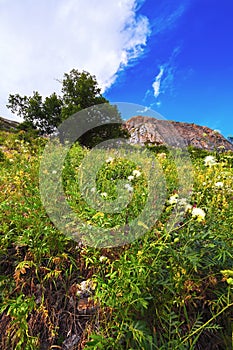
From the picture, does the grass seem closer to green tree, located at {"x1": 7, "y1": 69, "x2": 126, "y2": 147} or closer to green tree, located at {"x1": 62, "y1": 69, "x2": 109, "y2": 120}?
green tree, located at {"x1": 7, "y1": 69, "x2": 126, "y2": 147}

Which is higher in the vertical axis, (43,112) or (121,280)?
(43,112)

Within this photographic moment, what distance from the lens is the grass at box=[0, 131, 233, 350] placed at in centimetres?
127

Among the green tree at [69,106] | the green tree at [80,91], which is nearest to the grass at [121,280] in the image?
the green tree at [69,106]

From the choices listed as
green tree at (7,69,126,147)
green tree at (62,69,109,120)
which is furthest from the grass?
green tree at (62,69,109,120)

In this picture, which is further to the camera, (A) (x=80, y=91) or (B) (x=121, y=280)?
(A) (x=80, y=91)

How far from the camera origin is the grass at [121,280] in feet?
4.17

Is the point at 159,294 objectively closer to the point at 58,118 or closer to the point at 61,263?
the point at 61,263

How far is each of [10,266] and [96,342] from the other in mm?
987

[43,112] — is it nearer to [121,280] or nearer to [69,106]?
[69,106]

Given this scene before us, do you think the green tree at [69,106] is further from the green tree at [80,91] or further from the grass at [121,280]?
the grass at [121,280]

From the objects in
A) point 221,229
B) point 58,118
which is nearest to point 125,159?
point 221,229

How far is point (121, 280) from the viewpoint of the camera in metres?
1.30

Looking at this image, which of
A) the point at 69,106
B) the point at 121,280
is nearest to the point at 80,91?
the point at 69,106

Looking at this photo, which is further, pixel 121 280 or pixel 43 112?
pixel 43 112
